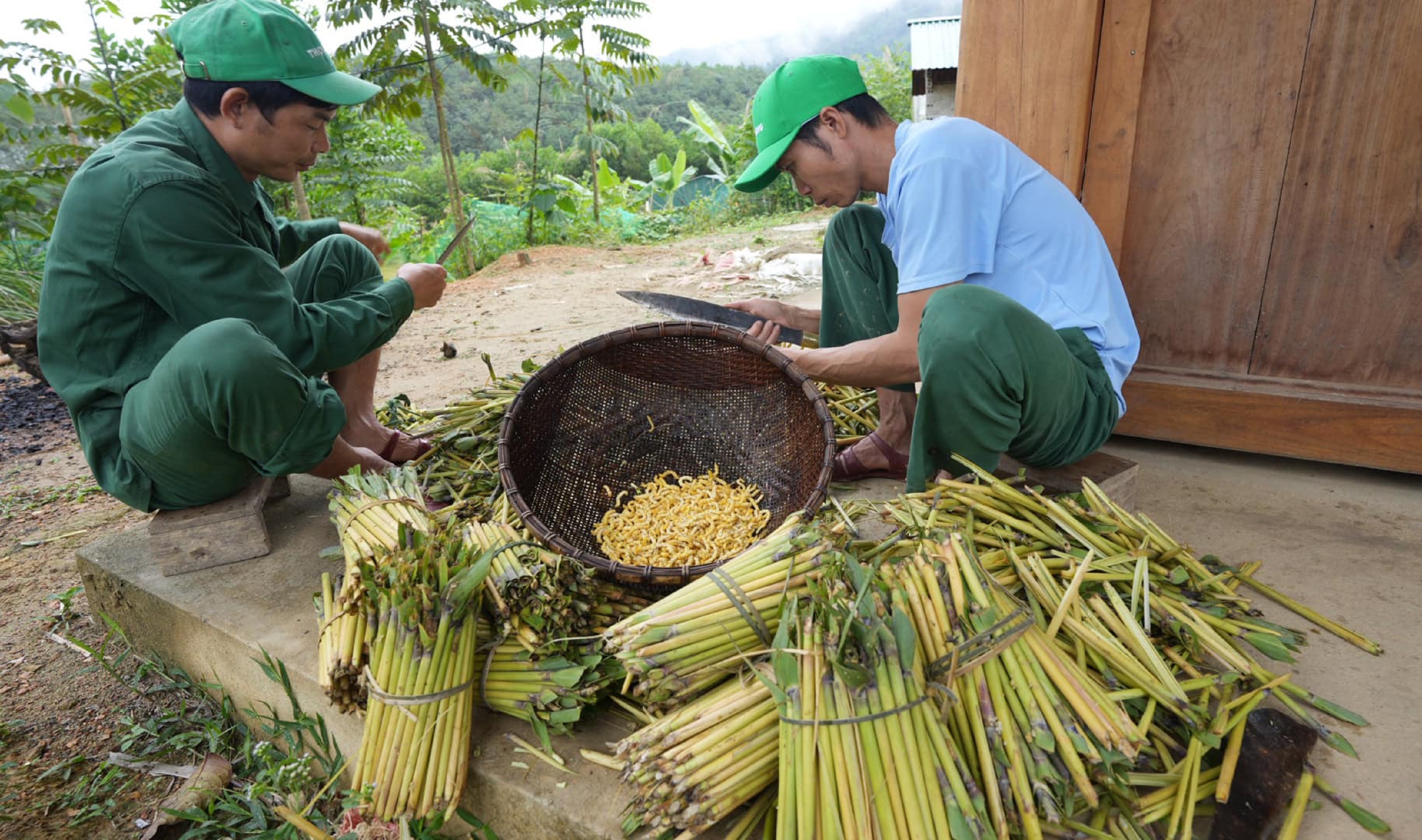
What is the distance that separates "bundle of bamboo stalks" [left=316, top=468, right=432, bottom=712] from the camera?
166 centimetres

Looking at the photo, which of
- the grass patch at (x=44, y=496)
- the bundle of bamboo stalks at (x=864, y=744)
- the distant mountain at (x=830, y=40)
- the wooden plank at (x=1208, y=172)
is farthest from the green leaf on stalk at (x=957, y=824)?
the distant mountain at (x=830, y=40)

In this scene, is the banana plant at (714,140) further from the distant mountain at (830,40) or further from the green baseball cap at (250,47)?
the distant mountain at (830,40)

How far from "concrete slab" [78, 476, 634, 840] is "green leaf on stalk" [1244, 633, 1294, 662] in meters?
1.37

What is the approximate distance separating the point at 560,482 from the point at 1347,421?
2636 millimetres

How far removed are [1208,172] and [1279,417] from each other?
0.89m

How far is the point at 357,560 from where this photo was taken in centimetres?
174

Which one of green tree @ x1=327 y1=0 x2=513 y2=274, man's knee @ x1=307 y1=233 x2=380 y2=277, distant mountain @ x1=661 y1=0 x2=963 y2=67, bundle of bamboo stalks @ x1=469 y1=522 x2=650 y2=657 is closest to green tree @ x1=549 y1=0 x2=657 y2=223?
green tree @ x1=327 y1=0 x2=513 y2=274

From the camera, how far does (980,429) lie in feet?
6.68

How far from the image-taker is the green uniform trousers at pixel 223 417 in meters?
2.04

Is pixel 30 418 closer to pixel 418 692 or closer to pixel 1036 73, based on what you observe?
pixel 418 692

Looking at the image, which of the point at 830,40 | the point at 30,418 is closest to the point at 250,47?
the point at 30,418

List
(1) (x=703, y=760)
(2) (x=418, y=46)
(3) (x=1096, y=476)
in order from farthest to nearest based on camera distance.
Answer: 1. (2) (x=418, y=46)
2. (3) (x=1096, y=476)
3. (1) (x=703, y=760)

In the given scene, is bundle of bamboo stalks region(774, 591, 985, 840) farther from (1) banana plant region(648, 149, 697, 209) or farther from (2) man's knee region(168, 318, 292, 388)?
(1) banana plant region(648, 149, 697, 209)

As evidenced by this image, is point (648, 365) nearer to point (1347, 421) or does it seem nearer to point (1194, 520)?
point (1194, 520)
